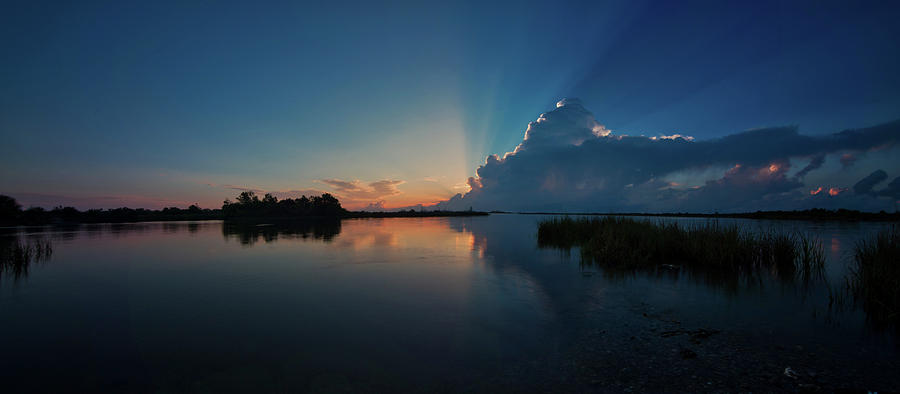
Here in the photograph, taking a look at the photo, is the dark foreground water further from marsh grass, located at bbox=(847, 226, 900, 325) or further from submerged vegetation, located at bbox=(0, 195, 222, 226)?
submerged vegetation, located at bbox=(0, 195, 222, 226)

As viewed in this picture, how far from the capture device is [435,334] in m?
7.86

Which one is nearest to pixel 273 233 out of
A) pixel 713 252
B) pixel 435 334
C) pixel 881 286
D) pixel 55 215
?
pixel 435 334

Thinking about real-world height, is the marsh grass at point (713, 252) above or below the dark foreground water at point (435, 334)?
above

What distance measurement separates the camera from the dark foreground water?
5473 mm

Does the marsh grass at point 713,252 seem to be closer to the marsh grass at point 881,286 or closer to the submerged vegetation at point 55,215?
the marsh grass at point 881,286

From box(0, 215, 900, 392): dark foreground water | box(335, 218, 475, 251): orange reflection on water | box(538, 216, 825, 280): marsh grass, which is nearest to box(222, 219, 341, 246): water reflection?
box(335, 218, 475, 251): orange reflection on water

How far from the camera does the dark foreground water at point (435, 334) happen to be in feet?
18.0

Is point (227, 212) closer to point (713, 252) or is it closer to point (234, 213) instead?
point (234, 213)

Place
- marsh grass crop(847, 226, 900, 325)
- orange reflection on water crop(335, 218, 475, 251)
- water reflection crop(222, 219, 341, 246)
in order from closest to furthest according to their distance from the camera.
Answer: marsh grass crop(847, 226, 900, 325), orange reflection on water crop(335, 218, 475, 251), water reflection crop(222, 219, 341, 246)

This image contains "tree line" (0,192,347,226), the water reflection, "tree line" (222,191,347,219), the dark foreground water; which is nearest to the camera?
the dark foreground water

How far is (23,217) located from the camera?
65.1 meters

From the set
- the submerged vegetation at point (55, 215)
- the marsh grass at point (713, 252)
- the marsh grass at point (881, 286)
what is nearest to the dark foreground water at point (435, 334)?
the marsh grass at point (881, 286)

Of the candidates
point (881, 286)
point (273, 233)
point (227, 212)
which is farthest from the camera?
point (227, 212)

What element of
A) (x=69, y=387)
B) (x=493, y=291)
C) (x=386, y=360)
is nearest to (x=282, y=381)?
(x=386, y=360)
